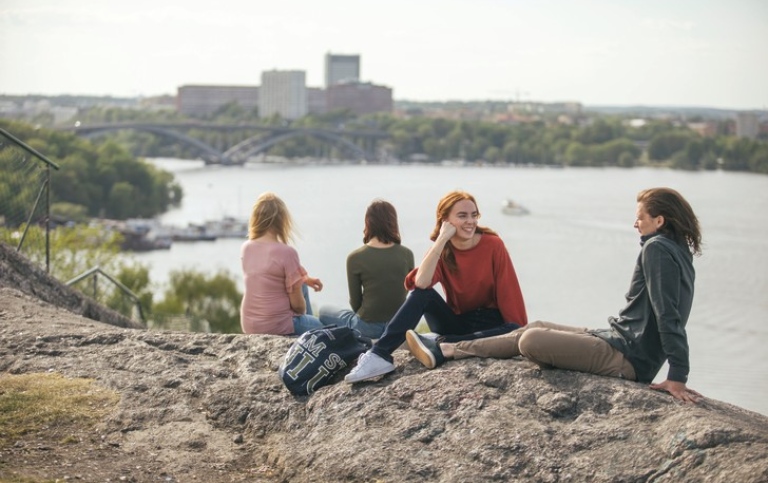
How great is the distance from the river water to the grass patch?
1579 cm

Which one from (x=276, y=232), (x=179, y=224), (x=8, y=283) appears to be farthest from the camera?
(x=179, y=224)

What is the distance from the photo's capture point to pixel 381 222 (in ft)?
12.4

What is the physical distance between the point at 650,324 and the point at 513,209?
133 ft

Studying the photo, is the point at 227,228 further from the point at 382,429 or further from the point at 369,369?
the point at 382,429

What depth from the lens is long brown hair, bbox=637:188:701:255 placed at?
287 cm

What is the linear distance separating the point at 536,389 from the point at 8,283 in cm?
260

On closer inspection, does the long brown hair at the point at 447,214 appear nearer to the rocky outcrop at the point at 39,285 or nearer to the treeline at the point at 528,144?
the rocky outcrop at the point at 39,285

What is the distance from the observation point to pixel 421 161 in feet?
241

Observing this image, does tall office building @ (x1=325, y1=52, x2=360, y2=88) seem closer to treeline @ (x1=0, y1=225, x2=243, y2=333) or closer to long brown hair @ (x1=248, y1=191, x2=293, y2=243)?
treeline @ (x1=0, y1=225, x2=243, y2=333)

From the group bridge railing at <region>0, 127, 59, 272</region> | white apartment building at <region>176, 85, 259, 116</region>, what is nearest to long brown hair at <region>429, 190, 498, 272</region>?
bridge railing at <region>0, 127, 59, 272</region>

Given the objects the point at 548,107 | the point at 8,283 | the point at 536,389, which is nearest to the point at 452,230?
the point at 536,389

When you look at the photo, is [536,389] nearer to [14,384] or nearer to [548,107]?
[14,384]

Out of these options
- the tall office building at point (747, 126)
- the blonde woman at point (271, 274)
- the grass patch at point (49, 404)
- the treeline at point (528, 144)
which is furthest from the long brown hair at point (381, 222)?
the tall office building at point (747, 126)

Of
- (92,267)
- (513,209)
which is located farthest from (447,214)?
(513,209)
